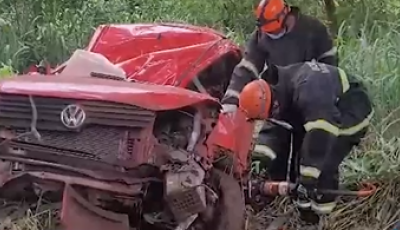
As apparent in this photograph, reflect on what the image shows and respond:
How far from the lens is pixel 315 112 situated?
5.01m

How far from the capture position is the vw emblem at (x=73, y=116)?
4.45 meters

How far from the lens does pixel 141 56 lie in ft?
18.7

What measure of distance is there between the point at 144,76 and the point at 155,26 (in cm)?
70

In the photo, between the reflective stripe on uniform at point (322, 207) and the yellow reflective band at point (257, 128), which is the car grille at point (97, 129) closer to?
the reflective stripe on uniform at point (322, 207)

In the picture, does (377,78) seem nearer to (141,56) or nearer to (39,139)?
(141,56)

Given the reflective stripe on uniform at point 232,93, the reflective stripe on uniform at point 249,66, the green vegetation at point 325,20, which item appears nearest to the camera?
the reflective stripe on uniform at point 232,93

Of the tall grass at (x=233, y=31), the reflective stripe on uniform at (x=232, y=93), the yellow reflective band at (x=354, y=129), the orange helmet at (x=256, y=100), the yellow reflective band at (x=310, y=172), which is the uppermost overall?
the orange helmet at (x=256, y=100)

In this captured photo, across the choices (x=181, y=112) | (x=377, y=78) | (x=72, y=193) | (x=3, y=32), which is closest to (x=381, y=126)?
(x=377, y=78)

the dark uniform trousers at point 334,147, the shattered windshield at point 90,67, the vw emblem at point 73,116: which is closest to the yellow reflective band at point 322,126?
the dark uniform trousers at point 334,147

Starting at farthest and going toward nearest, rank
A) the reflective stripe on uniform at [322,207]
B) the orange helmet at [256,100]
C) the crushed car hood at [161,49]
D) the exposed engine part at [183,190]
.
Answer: the crushed car hood at [161,49], the reflective stripe on uniform at [322,207], the orange helmet at [256,100], the exposed engine part at [183,190]

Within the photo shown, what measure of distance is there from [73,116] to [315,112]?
149cm

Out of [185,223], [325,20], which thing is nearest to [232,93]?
[185,223]

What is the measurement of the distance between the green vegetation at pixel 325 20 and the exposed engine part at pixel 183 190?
62.3 inches

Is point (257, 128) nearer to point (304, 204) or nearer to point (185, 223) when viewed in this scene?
point (304, 204)
